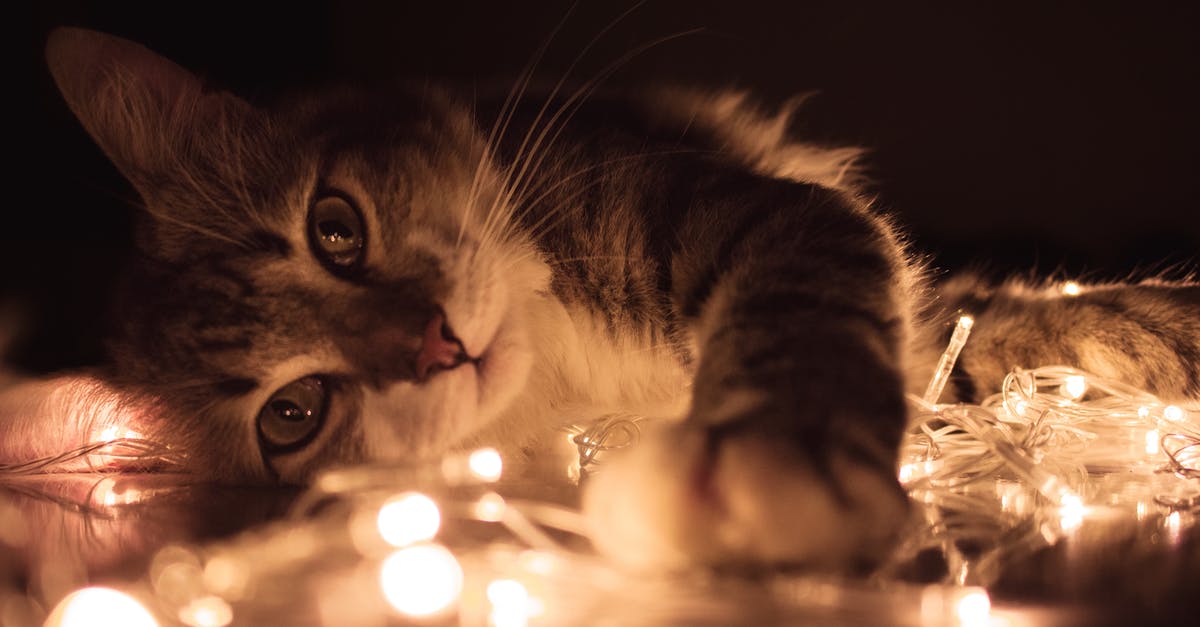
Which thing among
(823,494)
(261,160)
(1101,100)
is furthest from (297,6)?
(823,494)

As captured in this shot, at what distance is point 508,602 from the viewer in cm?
64

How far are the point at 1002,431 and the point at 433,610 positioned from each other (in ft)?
2.28

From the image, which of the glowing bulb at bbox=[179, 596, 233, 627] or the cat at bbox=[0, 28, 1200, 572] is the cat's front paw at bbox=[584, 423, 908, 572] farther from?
the glowing bulb at bbox=[179, 596, 233, 627]

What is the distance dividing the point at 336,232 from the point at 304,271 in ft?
0.22

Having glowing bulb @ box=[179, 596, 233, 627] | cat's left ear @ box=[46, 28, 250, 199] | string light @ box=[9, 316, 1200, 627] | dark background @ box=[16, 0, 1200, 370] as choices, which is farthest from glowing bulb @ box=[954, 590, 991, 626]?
dark background @ box=[16, 0, 1200, 370]

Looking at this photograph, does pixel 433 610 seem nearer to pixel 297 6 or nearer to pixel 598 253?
pixel 598 253

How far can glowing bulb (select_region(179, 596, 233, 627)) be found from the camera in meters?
0.61

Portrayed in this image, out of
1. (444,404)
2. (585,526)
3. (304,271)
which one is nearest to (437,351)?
(444,404)

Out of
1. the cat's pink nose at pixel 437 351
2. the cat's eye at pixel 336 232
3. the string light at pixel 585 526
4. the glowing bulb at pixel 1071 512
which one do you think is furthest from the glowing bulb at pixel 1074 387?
the cat's eye at pixel 336 232

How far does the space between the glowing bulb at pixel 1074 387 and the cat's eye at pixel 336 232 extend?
954mm

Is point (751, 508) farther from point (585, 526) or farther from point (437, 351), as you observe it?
point (437, 351)

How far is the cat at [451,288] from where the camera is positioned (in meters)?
1.02

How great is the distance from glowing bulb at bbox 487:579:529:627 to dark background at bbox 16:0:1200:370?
147 cm

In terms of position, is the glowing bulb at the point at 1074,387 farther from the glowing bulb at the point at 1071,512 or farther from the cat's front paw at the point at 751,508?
the cat's front paw at the point at 751,508
